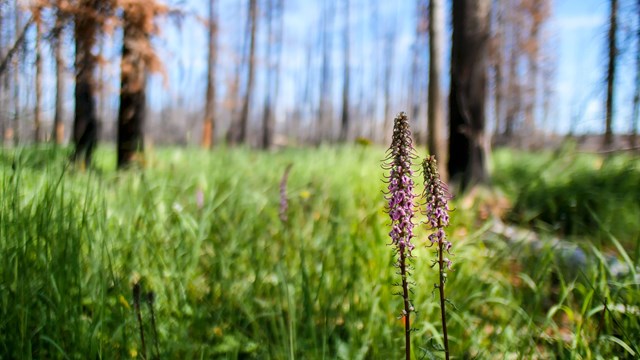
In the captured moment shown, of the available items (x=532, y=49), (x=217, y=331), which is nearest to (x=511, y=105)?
(x=532, y=49)

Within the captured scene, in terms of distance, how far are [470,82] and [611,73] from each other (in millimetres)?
2674

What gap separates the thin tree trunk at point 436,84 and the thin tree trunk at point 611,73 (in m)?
3.02

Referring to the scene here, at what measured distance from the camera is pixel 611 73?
119 inches

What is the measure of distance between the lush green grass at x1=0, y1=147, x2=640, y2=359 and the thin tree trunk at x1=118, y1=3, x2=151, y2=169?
227cm

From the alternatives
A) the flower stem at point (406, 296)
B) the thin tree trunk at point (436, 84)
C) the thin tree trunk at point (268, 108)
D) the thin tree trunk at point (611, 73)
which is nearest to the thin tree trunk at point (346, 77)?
the thin tree trunk at point (268, 108)

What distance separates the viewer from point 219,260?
9.20ft

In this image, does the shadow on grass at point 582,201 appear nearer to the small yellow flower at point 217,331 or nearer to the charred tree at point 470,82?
the charred tree at point 470,82

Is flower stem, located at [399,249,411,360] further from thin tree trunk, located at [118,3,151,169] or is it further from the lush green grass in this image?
thin tree trunk, located at [118,3,151,169]

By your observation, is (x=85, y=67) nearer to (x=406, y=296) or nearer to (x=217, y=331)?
(x=217, y=331)

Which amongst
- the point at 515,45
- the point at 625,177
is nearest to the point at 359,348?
the point at 625,177

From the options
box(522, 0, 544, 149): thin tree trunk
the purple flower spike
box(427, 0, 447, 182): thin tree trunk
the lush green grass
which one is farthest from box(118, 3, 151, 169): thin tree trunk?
box(522, 0, 544, 149): thin tree trunk

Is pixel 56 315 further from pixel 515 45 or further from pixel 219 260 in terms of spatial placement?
pixel 515 45

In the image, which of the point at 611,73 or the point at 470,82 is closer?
the point at 611,73

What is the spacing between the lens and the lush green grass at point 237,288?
1.87m
